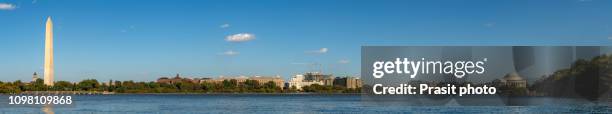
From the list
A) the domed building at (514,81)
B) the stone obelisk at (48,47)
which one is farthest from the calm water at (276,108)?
the stone obelisk at (48,47)

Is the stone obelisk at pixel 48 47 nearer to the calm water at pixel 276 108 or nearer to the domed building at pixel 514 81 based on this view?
the calm water at pixel 276 108

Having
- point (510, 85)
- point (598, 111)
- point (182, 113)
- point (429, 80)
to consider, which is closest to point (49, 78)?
point (182, 113)

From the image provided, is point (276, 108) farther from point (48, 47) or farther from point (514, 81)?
point (48, 47)

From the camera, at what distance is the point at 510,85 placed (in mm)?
72062

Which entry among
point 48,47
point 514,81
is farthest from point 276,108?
point 48,47

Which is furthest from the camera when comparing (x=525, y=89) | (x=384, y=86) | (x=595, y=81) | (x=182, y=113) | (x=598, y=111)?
(x=595, y=81)

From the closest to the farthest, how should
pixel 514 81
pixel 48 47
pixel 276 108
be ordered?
pixel 276 108, pixel 514 81, pixel 48 47

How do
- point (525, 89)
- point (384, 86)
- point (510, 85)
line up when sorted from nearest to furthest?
point (384, 86) < point (510, 85) < point (525, 89)

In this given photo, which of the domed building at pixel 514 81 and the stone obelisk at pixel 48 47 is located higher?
the stone obelisk at pixel 48 47

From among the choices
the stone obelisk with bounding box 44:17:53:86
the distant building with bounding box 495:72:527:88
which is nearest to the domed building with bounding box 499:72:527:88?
the distant building with bounding box 495:72:527:88

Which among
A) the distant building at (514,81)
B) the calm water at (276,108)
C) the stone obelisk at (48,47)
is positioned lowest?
the calm water at (276,108)

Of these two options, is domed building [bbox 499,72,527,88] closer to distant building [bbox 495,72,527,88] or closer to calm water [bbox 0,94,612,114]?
distant building [bbox 495,72,527,88]

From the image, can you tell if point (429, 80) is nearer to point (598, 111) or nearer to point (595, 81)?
point (598, 111)

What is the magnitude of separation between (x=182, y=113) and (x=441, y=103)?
64.4 ft
